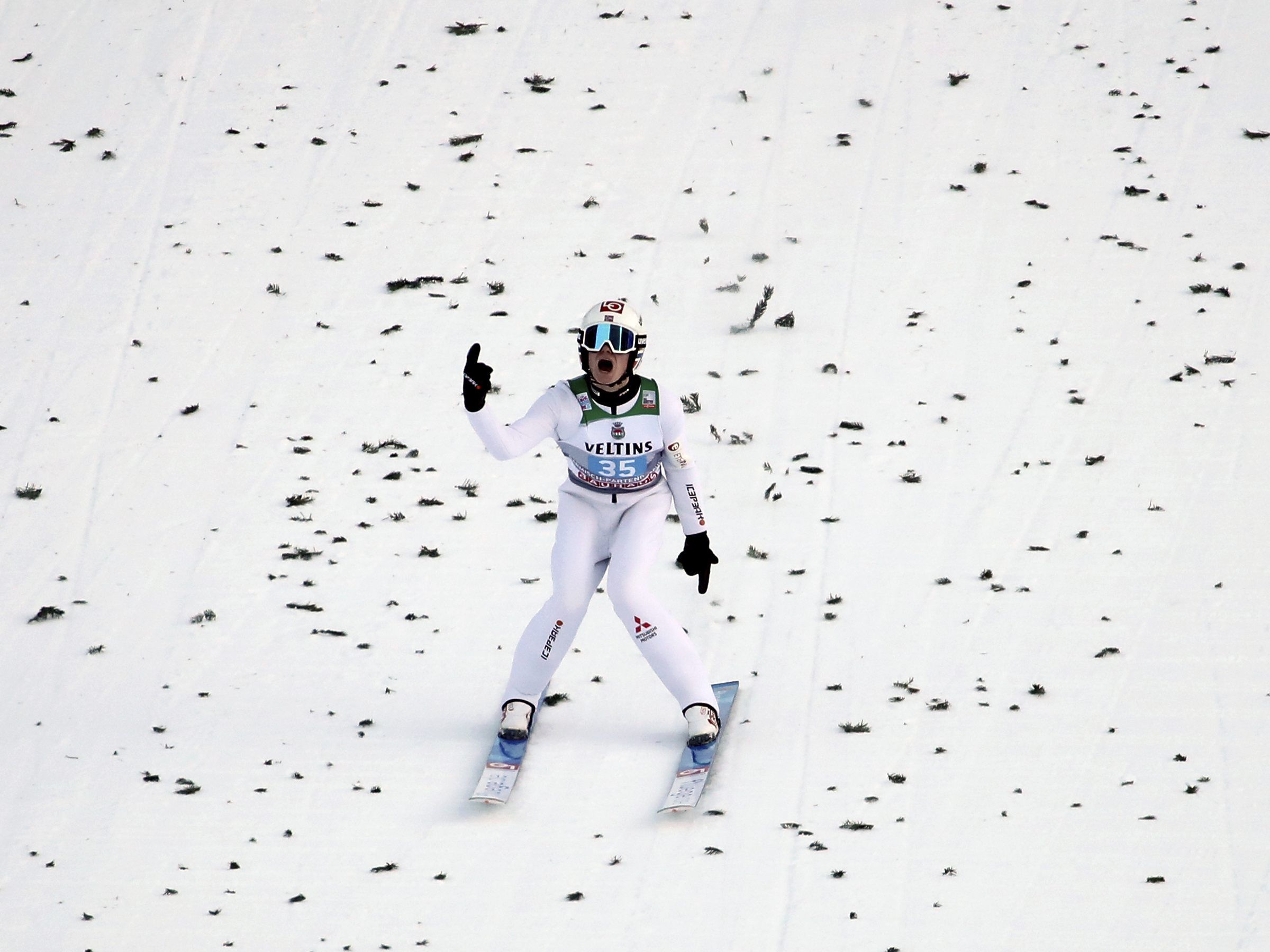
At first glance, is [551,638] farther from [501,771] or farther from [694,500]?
[694,500]

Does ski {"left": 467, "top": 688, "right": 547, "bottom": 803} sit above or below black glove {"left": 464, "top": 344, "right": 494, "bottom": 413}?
below

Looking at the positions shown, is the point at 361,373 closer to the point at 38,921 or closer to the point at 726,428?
the point at 726,428

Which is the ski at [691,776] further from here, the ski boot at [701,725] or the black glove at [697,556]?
the black glove at [697,556]

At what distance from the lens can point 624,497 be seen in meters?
7.74

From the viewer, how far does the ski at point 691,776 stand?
293 inches

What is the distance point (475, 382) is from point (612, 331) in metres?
Result: 0.73

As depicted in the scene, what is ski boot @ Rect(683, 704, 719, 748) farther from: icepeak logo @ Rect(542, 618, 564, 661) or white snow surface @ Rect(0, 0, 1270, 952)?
icepeak logo @ Rect(542, 618, 564, 661)

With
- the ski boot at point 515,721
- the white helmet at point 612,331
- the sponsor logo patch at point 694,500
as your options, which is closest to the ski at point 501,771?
the ski boot at point 515,721

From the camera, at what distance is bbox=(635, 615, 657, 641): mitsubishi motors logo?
7.62 metres

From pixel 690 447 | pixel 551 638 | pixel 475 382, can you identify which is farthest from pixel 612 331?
pixel 690 447

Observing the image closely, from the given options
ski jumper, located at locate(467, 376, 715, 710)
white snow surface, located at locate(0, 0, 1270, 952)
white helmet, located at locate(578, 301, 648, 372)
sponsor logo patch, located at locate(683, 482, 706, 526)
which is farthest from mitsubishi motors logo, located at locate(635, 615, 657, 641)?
white helmet, located at locate(578, 301, 648, 372)

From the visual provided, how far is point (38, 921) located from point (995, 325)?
28.6 ft

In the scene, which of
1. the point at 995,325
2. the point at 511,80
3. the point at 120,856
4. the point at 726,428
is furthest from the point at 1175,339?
the point at 120,856

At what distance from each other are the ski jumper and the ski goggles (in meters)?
0.25
